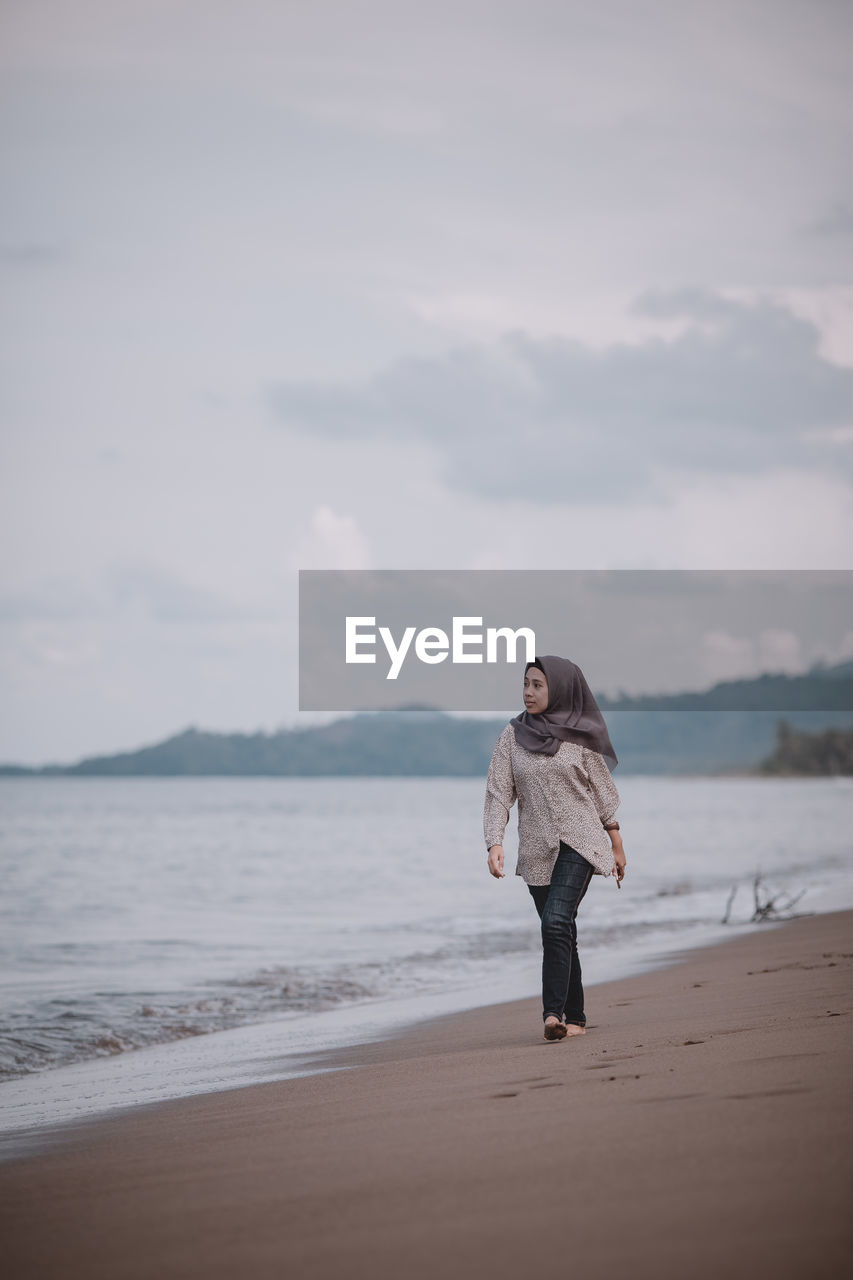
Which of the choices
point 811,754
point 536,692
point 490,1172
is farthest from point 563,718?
point 811,754

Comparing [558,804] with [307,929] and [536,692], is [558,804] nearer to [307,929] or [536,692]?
[536,692]

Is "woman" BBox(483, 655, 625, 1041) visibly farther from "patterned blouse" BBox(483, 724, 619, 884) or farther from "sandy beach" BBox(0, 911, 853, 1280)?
"sandy beach" BBox(0, 911, 853, 1280)

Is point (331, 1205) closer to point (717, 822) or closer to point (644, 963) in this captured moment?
point (644, 963)

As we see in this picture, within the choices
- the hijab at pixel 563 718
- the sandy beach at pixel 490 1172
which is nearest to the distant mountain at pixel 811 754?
the hijab at pixel 563 718

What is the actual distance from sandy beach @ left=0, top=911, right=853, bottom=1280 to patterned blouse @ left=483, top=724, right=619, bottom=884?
848 millimetres

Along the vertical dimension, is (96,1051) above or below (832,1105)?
below

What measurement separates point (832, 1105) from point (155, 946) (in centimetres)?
1152

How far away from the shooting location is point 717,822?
45.1m

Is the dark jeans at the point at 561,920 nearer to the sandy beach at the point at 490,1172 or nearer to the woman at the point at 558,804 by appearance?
the woman at the point at 558,804

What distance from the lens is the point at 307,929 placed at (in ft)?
51.7

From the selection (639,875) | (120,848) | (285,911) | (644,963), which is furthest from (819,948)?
(120,848)

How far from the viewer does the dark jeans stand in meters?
5.66

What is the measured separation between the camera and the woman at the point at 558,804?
570cm

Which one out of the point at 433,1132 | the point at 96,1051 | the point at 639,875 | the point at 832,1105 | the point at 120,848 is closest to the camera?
the point at 832,1105
